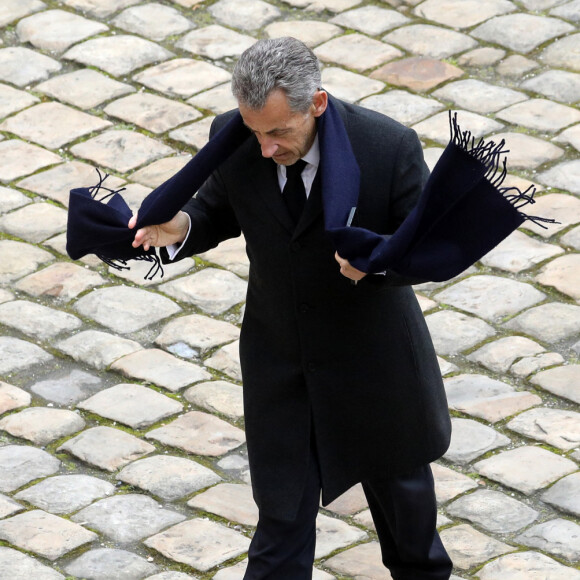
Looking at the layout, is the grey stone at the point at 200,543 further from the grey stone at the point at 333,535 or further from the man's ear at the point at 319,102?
the man's ear at the point at 319,102

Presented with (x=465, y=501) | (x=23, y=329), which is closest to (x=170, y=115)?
(x=23, y=329)

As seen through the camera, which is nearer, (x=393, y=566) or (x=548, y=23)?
(x=393, y=566)

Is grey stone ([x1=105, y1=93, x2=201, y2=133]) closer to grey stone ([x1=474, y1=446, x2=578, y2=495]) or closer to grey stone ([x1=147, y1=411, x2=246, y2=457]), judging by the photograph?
grey stone ([x1=147, y1=411, x2=246, y2=457])

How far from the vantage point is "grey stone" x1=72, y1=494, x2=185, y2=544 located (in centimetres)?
433

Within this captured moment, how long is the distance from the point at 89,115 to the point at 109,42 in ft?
2.46

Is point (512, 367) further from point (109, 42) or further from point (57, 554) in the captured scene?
point (109, 42)

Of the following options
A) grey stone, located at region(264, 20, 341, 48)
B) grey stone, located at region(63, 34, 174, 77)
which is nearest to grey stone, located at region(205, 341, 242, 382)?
grey stone, located at region(63, 34, 174, 77)

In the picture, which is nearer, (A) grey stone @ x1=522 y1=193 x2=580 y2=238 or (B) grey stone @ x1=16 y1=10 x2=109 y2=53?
(A) grey stone @ x1=522 y1=193 x2=580 y2=238

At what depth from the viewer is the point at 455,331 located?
5.44m

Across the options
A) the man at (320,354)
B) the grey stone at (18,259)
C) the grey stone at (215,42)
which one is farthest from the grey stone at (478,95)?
the man at (320,354)

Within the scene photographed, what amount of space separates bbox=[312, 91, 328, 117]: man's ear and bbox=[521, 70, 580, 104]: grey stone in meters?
3.79

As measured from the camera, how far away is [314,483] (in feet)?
12.1

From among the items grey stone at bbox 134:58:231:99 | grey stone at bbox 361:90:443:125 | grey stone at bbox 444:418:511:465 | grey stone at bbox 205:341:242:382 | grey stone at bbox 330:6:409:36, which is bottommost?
grey stone at bbox 205:341:242:382

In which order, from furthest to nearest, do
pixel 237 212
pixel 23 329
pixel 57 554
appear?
pixel 23 329 → pixel 57 554 → pixel 237 212
